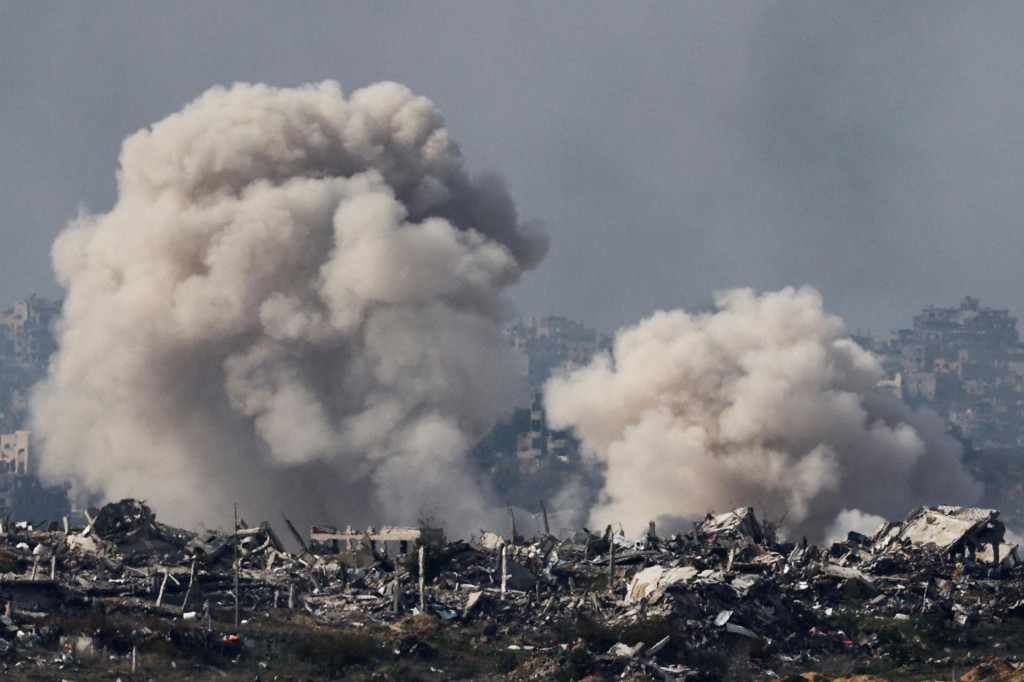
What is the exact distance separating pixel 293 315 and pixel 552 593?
116ft

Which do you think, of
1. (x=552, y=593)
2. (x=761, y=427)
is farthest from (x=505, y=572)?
(x=761, y=427)

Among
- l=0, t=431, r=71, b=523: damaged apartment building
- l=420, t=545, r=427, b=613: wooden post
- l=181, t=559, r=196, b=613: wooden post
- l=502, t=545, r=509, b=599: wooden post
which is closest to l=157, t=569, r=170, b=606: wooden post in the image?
l=181, t=559, r=196, b=613: wooden post

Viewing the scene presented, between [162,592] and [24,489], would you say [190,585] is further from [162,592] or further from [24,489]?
[24,489]

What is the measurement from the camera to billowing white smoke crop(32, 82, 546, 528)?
7750cm

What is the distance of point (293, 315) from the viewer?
254ft

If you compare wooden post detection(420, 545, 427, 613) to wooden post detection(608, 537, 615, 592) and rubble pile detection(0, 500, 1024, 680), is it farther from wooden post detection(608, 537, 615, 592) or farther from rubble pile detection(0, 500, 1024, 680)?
wooden post detection(608, 537, 615, 592)

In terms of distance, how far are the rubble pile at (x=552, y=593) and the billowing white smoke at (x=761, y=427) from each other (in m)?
19.0

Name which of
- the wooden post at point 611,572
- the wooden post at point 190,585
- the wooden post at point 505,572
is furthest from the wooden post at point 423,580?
the wooden post at point 190,585

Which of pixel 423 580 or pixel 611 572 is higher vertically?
pixel 611 572

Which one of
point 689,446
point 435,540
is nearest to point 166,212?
point 689,446

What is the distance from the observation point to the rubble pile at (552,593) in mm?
39281

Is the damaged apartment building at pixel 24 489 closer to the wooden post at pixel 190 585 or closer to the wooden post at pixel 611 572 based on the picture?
the wooden post at pixel 190 585

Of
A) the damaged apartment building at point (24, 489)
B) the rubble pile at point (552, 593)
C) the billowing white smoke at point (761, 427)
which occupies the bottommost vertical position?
the rubble pile at point (552, 593)

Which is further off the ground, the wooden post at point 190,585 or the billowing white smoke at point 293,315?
the billowing white smoke at point 293,315
